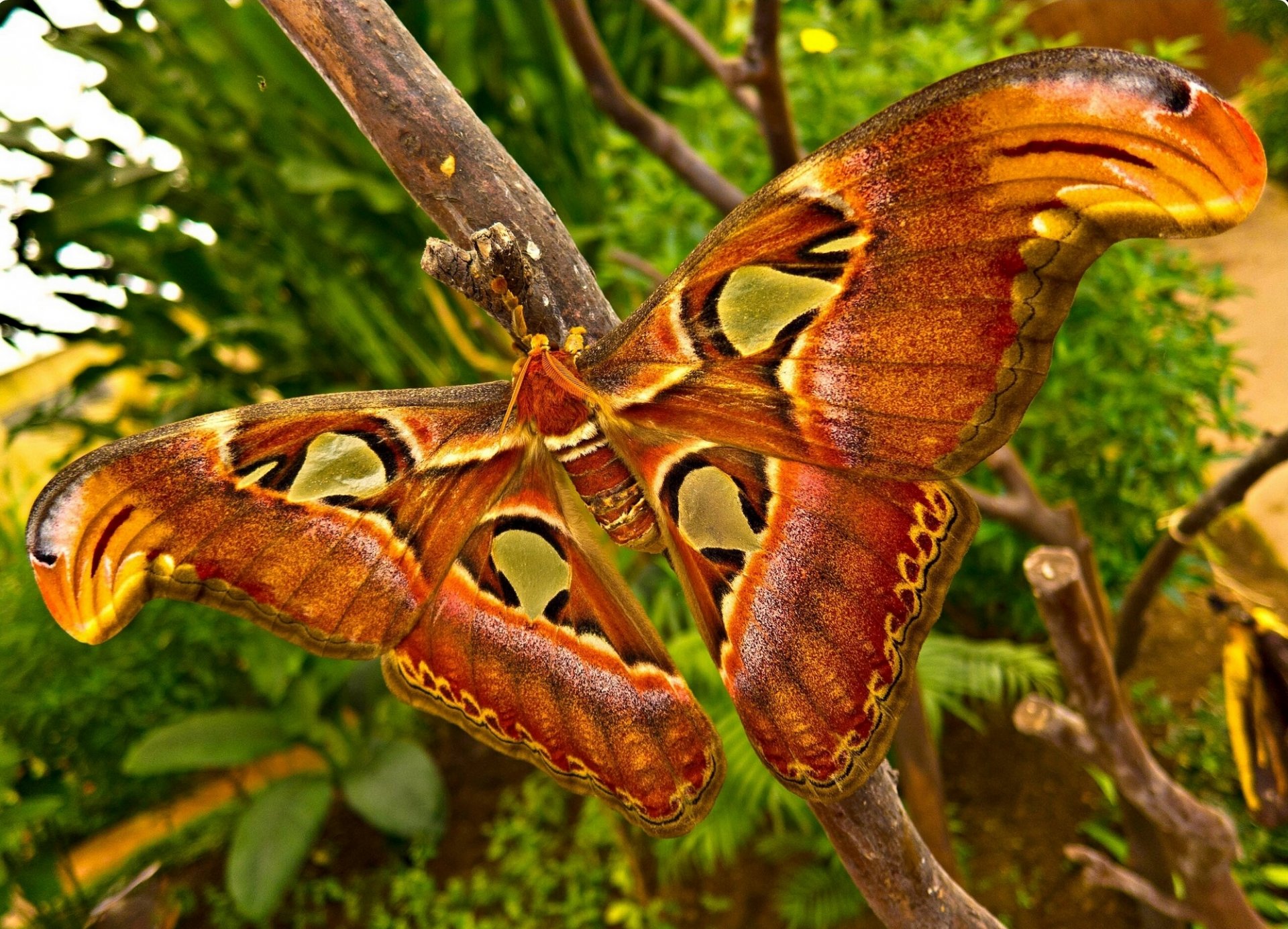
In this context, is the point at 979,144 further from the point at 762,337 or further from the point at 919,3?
the point at 919,3

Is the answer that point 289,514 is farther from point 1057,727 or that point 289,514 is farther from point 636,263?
point 636,263

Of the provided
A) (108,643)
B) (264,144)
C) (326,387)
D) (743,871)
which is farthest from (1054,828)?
(264,144)

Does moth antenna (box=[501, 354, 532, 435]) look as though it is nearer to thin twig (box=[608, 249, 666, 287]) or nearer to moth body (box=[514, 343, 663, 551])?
moth body (box=[514, 343, 663, 551])

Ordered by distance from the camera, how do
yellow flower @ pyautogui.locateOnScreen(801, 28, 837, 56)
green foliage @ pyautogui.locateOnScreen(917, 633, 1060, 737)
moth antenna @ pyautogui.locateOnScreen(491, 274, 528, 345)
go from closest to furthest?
moth antenna @ pyautogui.locateOnScreen(491, 274, 528, 345)
green foliage @ pyautogui.locateOnScreen(917, 633, 1060, 737)
yellow flower @ pyautogui.locateOnScreen(801, 28, 837, 56)

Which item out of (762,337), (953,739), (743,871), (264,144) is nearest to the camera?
(762,337)

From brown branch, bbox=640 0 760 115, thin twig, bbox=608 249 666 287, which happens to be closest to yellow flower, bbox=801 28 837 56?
brown branch, bbox=640 0 760 115

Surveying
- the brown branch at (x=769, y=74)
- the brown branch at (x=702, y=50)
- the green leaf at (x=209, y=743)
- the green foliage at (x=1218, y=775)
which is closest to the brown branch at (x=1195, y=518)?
the green foliage at (x=1218, y=775)

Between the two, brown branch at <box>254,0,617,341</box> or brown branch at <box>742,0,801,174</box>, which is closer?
brown branch at <box>254,0,617,341</box>
